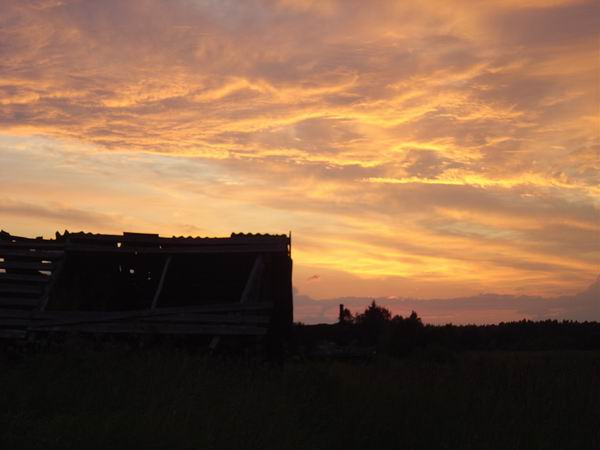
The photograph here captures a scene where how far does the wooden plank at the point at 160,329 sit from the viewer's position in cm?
1380

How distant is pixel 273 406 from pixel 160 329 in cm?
492

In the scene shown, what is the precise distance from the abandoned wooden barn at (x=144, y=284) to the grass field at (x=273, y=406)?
3.69 ft

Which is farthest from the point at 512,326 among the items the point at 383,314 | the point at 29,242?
the point at 29,242

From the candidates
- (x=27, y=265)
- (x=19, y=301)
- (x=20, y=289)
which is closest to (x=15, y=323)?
(x=19, y=301)

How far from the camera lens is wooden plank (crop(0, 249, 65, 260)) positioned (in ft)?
49.5

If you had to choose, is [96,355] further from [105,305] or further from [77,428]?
[105,305]

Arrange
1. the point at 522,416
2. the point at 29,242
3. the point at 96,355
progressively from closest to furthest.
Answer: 1. the point at 522,416
2. the point at 96,355
3. the point at 29,242

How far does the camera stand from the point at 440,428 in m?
9.44

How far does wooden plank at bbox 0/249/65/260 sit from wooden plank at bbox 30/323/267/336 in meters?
1.85

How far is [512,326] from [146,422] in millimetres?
47788

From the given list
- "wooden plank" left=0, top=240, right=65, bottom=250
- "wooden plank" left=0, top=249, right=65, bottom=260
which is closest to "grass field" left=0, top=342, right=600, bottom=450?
"wooden plank" left=0, top=249, right=65, bottom=260

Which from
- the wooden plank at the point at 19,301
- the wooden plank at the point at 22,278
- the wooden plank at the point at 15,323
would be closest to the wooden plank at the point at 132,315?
the wooden plank at the point at 15,323

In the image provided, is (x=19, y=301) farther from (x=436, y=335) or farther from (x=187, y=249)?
(x=436, y=335)

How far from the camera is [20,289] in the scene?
1474 cm
